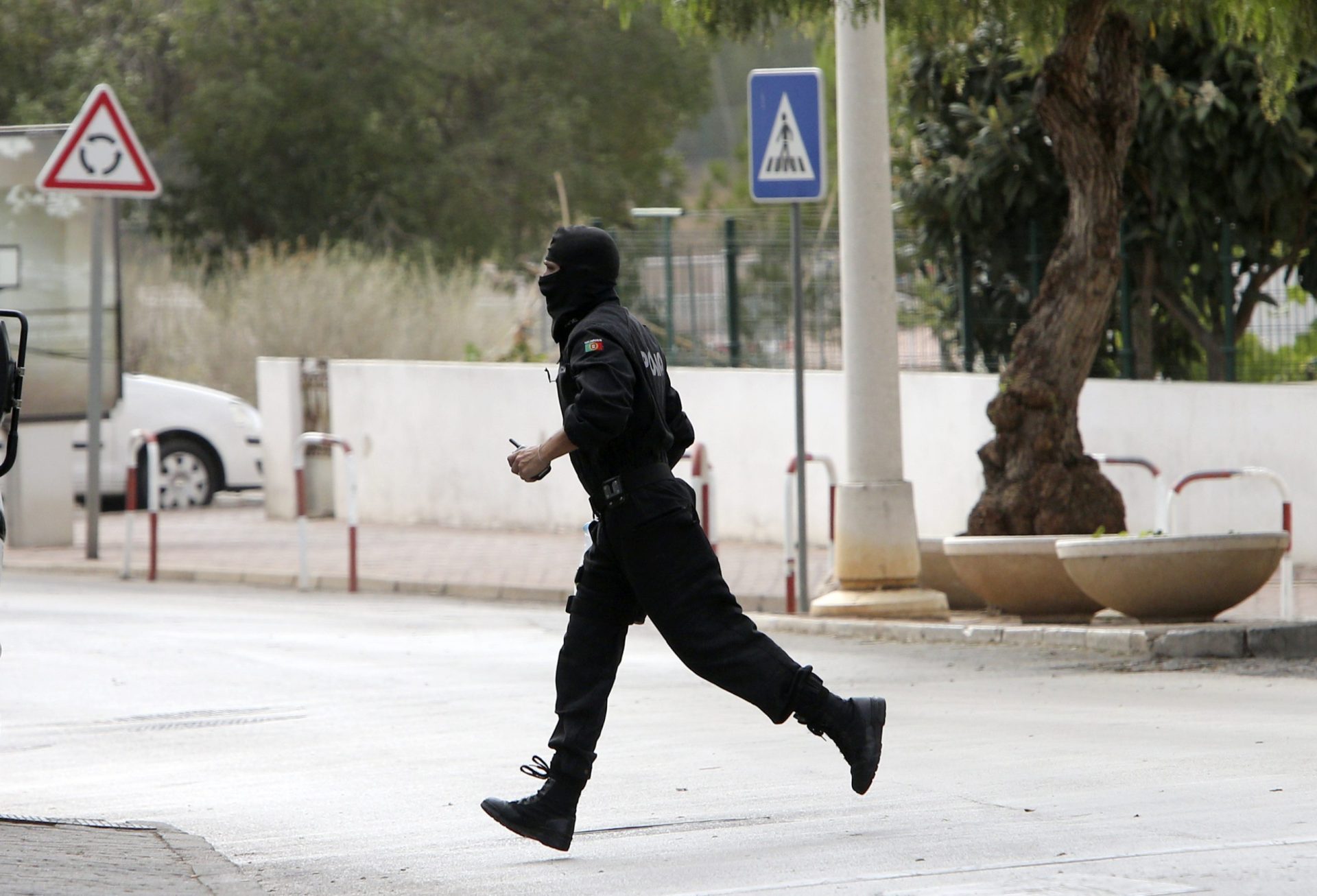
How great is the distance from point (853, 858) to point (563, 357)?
1.52 m

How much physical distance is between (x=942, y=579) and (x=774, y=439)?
4531mm

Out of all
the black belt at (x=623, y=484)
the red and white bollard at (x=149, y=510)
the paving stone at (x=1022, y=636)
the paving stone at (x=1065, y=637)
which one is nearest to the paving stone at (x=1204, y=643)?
the paving stone at (x=1065, y=637)

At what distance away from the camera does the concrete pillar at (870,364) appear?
37.7 feet

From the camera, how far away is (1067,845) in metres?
5.45

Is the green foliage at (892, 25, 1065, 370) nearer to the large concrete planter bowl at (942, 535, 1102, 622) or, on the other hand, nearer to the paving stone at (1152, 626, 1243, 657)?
the large concrete planter bowl at (942, 535, 1102, 622)

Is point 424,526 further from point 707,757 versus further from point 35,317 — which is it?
point 707,757

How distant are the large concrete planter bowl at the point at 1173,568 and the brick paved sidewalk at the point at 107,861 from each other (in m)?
5.16

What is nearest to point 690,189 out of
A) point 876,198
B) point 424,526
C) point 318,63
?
point 318,63

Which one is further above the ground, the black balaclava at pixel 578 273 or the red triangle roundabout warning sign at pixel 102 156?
the red triangle roundabout warning sign at pixel 102 156

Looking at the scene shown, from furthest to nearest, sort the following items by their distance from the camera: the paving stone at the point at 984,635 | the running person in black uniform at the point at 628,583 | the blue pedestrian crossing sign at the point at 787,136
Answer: the blue pedestrian crossing sign at the point at 787,136 → the paving stone at the point at 984,635 → the running person in black uniform at the point at 628,583

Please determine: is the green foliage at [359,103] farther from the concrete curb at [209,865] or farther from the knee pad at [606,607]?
the knee pad at [606,607]

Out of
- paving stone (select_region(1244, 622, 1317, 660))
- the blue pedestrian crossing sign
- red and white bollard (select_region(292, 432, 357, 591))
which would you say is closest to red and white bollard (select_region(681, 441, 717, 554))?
the blue pedestrian crossing sign

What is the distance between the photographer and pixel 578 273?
19.3ft

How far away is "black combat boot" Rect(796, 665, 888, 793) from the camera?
588 centimetres
